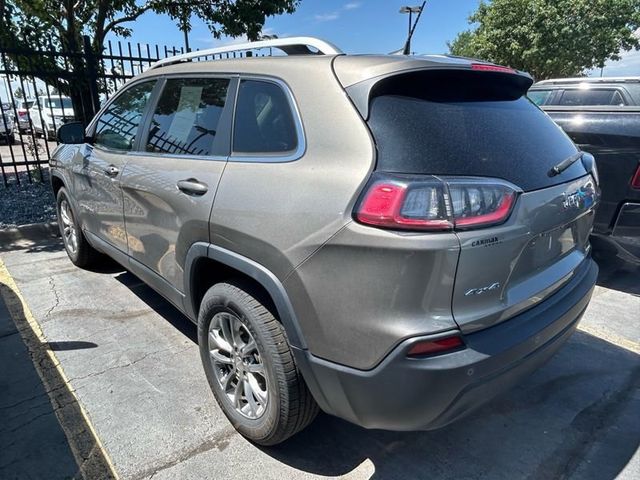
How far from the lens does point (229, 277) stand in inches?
90.0

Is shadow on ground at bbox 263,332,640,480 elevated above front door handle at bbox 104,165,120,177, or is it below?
below

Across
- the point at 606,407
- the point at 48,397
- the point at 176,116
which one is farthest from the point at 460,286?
the point at 48,397

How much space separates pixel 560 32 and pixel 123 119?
23783 millimetres

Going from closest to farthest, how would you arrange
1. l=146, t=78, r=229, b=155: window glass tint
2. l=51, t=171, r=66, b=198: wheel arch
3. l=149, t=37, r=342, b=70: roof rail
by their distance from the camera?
l=149, t=37, r=342, b=70: roof rail < l=146, t=78, r=229, b=155: window glass tint < l=51, t=171, r=66, b=198: wheel arch

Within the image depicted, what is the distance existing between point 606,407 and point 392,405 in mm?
1745

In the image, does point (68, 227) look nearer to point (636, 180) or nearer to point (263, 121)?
point (263, 121)

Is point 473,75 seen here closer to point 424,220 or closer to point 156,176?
point 424,220

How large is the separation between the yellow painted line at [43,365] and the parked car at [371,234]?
2.14 ft

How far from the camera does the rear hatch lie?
1564 mm

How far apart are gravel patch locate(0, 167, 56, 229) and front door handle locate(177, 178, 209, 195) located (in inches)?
173

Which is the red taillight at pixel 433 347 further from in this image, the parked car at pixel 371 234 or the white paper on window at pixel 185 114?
the white paper on window at pixel 185 114

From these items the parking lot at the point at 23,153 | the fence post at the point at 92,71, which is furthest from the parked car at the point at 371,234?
the parking lot at the point at 23,153

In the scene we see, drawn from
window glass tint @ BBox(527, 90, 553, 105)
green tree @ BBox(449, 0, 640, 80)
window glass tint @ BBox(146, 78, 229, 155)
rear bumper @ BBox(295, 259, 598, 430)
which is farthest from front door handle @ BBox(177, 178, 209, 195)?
green tree @ BBox(449, 0, 640, 80)

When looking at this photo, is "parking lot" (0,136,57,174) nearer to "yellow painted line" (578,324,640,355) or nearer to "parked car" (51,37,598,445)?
"parked car" (51,37,598,445)
